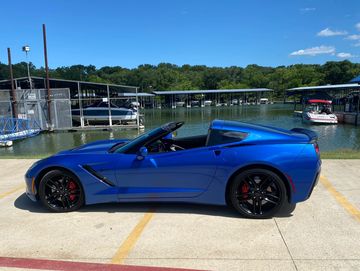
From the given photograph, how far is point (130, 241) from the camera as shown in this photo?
3.56 metres

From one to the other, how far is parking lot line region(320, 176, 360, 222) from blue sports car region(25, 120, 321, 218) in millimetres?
756

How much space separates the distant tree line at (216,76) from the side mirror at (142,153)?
402 feet

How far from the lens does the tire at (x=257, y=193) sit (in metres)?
4.01

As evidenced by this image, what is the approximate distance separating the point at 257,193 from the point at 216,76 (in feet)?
468

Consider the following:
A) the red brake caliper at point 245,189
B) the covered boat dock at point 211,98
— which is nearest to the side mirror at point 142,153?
the red brake caliper at point 245,189

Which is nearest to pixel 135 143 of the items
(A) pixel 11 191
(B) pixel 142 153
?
(B) pixel 142 153

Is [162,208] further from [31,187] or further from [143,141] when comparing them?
[31,187]

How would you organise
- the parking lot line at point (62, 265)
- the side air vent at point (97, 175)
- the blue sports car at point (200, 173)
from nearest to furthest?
the parking lot line at point (62, 265), the blue sports car at point (200, 173), the side air vent at point (97, 175)

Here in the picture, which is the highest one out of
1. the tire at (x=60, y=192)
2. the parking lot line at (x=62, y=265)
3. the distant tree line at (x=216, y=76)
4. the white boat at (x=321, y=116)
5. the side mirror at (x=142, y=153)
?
the distant tree line at (x=216, y=76)

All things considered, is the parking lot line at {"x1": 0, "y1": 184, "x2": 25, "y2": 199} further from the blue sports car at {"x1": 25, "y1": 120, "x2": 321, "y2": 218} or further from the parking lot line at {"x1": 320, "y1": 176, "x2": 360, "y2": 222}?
the parking lot line at {"x1": 320, "y1": 176, "x2": 360, "y2": 222}

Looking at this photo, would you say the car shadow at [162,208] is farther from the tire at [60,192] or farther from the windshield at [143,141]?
the windshield at [143,141]

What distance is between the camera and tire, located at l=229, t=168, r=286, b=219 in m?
4.01

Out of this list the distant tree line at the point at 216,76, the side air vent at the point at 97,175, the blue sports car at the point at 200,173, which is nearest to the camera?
the blue sports car at the point at 200,173

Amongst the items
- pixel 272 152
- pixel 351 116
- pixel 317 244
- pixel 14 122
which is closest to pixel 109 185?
pixel 272 152
